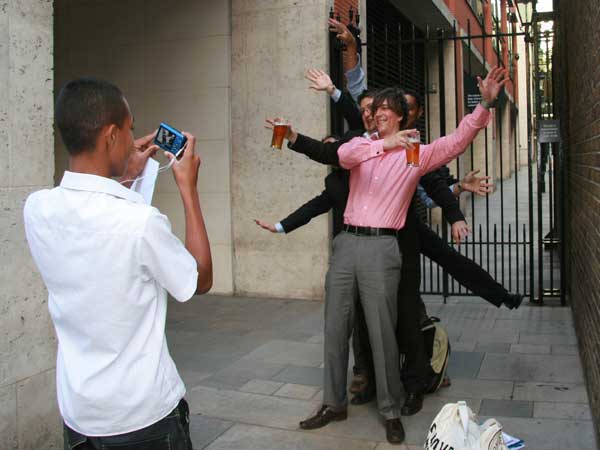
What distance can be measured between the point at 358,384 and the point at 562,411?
1359mm

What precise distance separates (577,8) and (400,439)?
4223 millimetres

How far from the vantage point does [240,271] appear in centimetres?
919

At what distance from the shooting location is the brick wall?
4434mm

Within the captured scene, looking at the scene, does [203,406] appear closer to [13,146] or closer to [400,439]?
[400,439]

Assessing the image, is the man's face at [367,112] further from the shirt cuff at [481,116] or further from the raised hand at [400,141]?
the shirt cuff at [481,116]

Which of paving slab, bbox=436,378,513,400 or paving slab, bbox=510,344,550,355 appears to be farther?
paving slab, bbox=510,344,550,355

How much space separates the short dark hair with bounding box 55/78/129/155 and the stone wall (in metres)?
1.94

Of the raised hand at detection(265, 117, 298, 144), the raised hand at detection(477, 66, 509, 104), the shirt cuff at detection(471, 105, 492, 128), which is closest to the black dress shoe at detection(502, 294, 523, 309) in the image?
the shirt cuff at detection(471, 105, 492, 128)

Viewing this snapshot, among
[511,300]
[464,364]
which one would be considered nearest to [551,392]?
[511,300]

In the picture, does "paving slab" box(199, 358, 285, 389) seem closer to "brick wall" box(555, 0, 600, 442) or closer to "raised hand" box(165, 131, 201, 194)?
"brick wall" box(555, 0, 600, 442)

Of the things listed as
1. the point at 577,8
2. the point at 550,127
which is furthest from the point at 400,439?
the point at 550,127

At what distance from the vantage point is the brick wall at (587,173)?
4.43 meters

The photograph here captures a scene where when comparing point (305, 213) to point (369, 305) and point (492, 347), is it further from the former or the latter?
point (492, 347)

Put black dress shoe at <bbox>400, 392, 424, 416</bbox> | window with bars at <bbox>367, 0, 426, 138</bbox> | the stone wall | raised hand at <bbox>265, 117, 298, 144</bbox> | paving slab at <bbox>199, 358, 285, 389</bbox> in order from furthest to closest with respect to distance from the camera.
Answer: window with bars at <bbox>367, 0, 426, 138</bbox> < paving slab at <bbox>199, 358, 285, 389</bbox> < black dress shoe at <bbox>400, 392, 424, 416</bbox> < raised hand at <bbox>265, 117, 298, 144</bbox> < the stone wall
